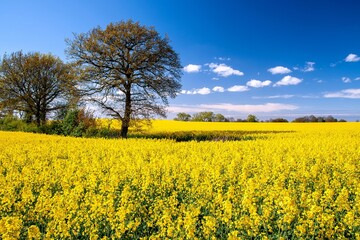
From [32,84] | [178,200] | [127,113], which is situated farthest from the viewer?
[32,84]

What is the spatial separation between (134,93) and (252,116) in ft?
160

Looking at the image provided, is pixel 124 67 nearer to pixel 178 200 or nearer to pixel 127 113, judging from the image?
pixel 127 113

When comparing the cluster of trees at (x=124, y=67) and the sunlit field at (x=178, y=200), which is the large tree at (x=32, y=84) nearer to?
the cluster of trees at (x=124, y=67)

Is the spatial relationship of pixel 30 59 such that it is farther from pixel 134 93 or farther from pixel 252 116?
pixel 252 116

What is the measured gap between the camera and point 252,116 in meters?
72.0

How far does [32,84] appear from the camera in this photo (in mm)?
39969

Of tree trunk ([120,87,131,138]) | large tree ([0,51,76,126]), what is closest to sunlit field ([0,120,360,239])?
tree trunk ([120,87,131,138])

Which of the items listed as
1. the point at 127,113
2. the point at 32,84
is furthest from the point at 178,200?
the point at 32,84

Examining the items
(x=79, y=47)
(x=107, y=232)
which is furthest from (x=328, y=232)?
(x=79, y=47)

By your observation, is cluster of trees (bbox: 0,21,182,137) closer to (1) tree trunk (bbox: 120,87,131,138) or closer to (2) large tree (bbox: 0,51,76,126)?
(1) tree trunk (bbox: 120,87,131,138)

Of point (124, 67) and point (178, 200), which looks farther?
point (124, 67)

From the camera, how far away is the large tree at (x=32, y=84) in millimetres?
39312

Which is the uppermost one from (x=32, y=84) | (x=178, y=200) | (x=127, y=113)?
(x=32, y=84)

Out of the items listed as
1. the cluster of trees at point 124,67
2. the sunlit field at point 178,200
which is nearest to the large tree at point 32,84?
the cluster of trees at point 124,67
